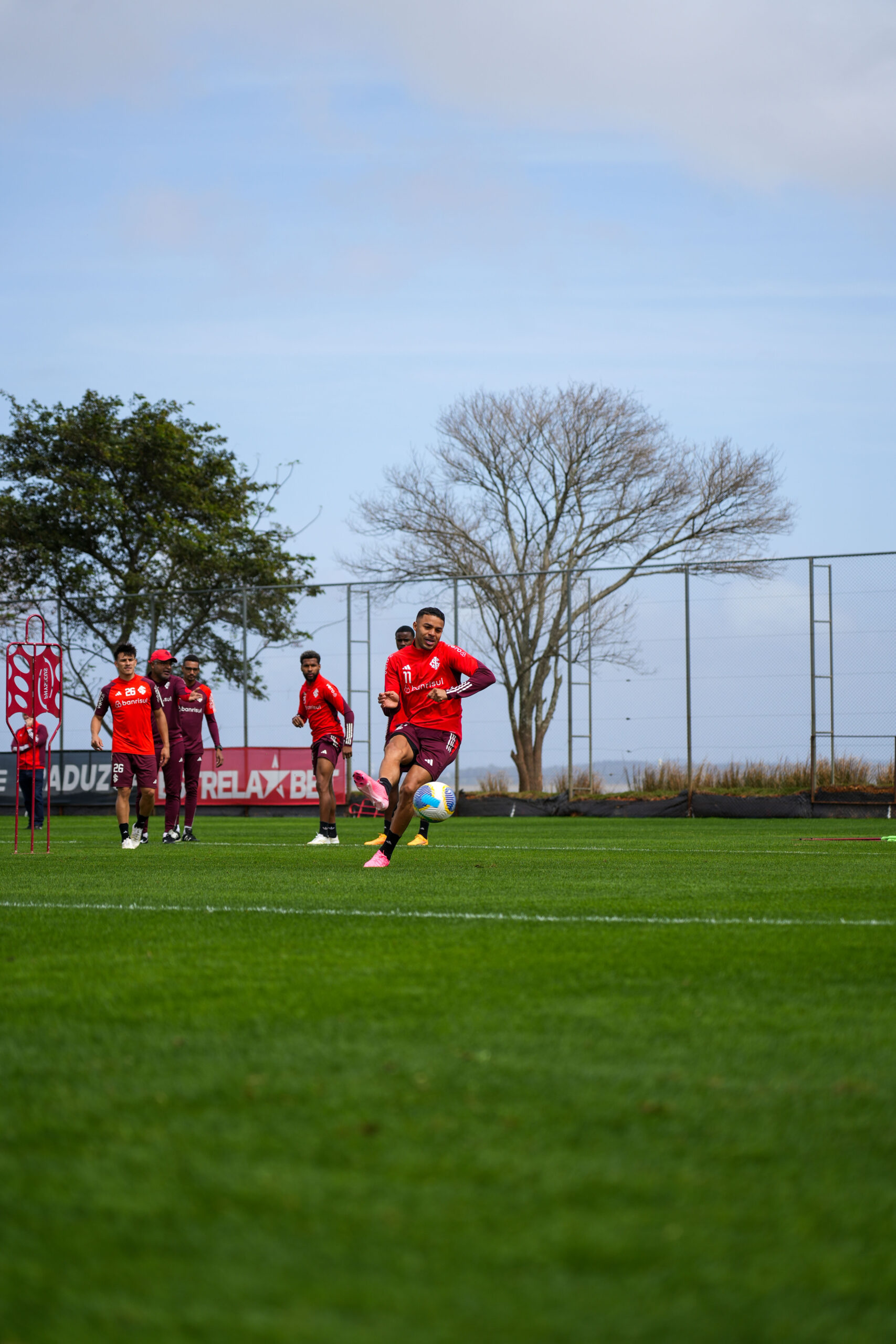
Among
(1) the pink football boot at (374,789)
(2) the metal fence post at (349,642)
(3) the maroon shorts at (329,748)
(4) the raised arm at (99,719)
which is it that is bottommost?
(1) the pink football boot at (374,789)

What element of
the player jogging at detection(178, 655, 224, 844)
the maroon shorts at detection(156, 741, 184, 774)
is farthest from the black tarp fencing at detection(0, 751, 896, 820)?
the maroon shorts at detection(156, 741, 184, 774)

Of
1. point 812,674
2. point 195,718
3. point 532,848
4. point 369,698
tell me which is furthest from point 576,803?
point 532,848

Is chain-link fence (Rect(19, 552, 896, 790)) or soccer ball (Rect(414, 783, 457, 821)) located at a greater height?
chain-link fence (Rect(19, 552, 896, 790))

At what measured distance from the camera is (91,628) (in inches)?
1209

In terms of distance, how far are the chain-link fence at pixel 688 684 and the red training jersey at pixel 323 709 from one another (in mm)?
10526

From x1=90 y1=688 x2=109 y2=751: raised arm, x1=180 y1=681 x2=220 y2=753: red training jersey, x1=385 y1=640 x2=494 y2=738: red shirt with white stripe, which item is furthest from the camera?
x1=180 y1=681 x2=220 y2=753: red training jersey

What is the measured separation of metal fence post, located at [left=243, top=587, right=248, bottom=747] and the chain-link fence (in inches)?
2.0

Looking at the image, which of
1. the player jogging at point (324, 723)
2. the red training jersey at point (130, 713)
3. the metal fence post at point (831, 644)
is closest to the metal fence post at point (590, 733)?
the metal fence post at point (831, 644)

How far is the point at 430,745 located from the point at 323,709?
15.8 feet

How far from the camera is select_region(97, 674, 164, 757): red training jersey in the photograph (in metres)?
13.9

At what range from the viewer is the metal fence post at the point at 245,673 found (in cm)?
2677

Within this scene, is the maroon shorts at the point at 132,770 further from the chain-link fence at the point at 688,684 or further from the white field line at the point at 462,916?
the chain-link fence at the point at 688,684

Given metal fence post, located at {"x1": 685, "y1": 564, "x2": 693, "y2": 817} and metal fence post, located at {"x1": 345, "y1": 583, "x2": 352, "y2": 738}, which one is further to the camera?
metal fence post, located at {"x1": 345, "y1": 583, "x2": 352, "y2": 738}

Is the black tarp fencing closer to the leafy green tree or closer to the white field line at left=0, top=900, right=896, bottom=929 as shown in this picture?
the leafy green tree
